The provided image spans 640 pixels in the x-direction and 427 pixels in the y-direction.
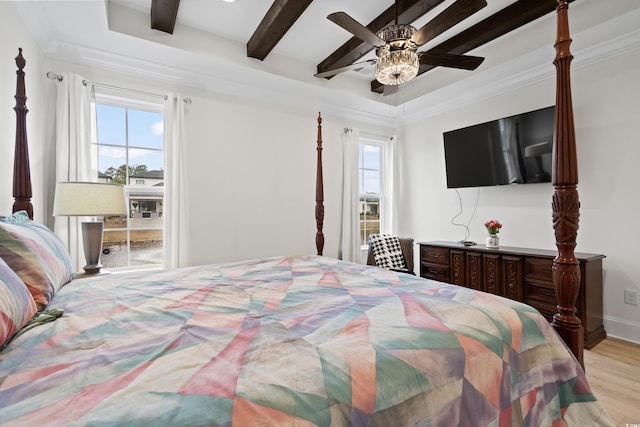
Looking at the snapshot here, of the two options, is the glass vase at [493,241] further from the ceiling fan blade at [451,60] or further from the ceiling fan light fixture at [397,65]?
the ceiling fan light fixture at [397,65]

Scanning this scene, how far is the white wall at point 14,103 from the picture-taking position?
2018 mm

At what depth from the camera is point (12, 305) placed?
0.90 meters

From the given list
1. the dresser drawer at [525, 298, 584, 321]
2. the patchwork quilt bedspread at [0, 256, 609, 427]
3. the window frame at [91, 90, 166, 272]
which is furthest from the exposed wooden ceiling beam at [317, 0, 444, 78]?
the dresser drawer at [525, 298, 584, 321]

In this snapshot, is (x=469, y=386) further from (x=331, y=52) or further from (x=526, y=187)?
(x=331, y=52)

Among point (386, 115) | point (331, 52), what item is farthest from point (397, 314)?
point (386, 115)

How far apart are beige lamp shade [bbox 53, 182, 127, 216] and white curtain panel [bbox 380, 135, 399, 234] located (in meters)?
3.85

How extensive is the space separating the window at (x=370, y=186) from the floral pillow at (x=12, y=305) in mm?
4158

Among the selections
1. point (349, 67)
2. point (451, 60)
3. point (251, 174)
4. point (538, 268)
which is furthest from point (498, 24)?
point (251, 174)

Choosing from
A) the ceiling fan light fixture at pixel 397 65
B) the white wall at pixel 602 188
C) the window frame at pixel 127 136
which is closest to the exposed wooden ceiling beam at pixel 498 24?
the white wall at pixel 602 188

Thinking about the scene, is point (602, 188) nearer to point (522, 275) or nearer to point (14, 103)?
point (522, 275)

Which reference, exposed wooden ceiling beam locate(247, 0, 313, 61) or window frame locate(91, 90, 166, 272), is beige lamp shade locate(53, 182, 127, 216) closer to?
window frame locate(91, 90, 166, 272)

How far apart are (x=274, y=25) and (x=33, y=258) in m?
2.58

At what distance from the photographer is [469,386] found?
3.02ft

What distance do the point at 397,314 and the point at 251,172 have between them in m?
3.00
